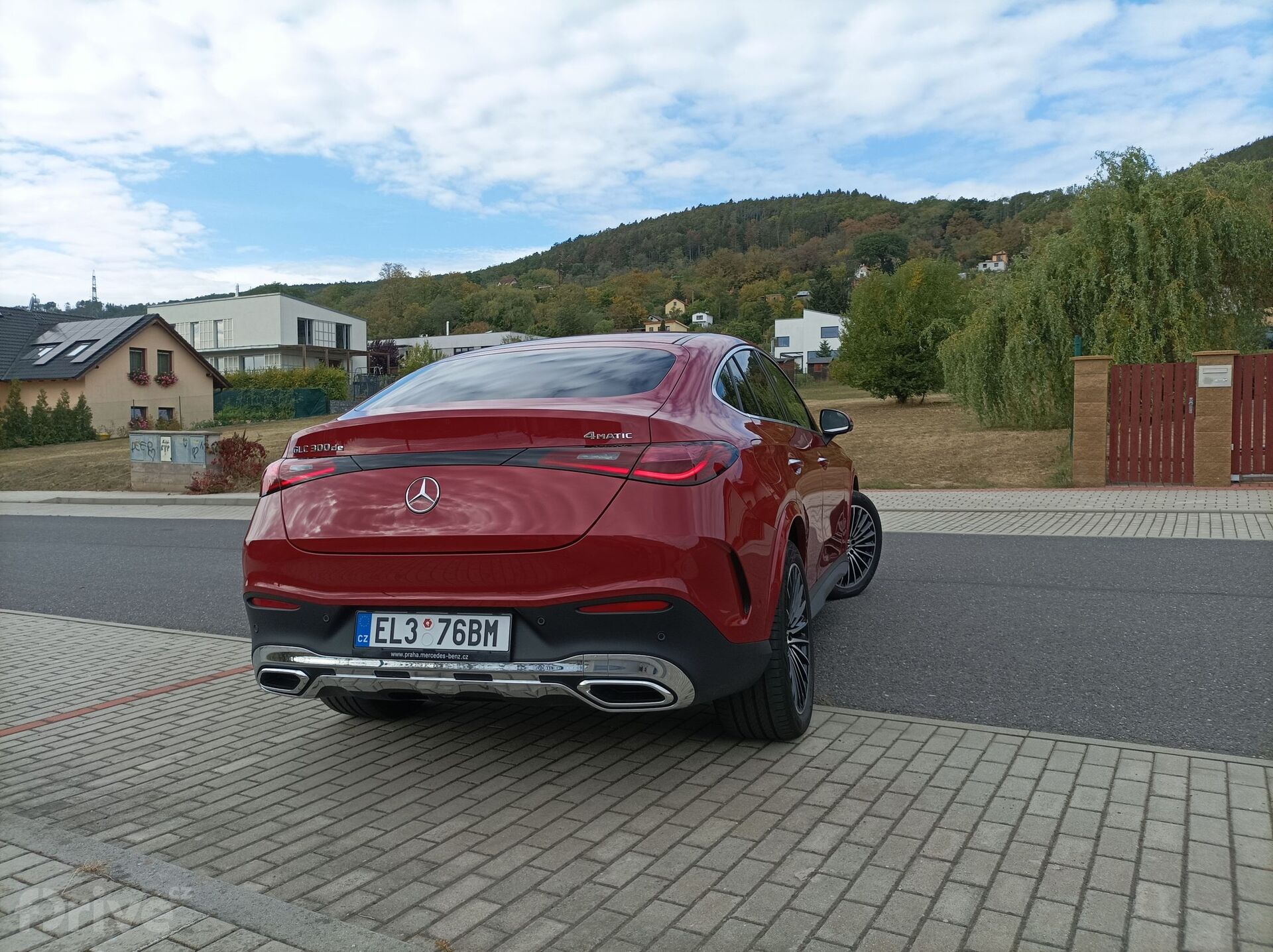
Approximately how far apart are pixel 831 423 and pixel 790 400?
1.34ft

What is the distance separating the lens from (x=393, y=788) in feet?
12.7

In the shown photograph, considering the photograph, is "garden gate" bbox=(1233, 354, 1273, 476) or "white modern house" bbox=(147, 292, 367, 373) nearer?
"garden gate" bbox=(1233, 354, 1273, 476)

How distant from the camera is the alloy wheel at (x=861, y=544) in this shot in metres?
6.97

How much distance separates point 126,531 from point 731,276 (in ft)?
380

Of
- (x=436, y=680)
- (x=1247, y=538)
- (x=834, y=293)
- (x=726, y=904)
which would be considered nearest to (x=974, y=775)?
(x=726, y=904)

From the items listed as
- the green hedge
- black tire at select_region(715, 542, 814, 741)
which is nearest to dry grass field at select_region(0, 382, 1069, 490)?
black tire at select_region(715, 542, 814, 741)

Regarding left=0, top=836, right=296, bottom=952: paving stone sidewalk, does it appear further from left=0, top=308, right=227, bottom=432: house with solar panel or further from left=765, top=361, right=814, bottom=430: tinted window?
left=0, top=308, right=227, bottom=432: house with solar panel

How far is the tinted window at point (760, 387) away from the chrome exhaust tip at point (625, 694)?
1.60m

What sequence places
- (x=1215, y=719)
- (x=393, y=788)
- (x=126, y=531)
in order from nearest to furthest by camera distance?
(x=393, y=788), (x=1215, y=719), (x=126, y=531)

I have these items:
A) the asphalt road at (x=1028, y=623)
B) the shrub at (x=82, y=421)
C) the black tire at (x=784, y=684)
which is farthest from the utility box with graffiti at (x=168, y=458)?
the shrub at (x=82, y=421)

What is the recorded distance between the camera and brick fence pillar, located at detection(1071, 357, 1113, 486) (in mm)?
15141

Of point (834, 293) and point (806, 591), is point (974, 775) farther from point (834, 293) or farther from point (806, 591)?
point (834, 293)

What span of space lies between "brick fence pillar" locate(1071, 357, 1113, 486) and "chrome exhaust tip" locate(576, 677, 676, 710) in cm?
1341

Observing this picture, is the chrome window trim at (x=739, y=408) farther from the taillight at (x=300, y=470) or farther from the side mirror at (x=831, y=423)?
the taillight at (x=300, y=470)
